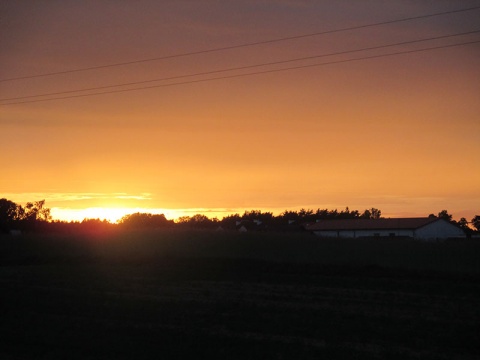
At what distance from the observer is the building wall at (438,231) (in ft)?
246

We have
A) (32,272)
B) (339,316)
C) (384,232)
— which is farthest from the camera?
(384,232)

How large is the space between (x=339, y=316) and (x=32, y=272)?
67.9 ft

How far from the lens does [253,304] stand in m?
19.6

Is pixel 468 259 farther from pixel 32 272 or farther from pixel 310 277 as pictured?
pixel 32 272

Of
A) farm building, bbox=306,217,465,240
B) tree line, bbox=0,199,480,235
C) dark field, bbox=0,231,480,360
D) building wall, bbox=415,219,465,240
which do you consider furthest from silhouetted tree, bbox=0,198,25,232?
dark field, bbox=0,231,480,360

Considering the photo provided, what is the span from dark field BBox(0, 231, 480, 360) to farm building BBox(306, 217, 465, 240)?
122 ft

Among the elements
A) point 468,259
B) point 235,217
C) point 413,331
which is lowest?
point 413,331

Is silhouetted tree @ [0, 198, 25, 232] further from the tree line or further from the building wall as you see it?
the building wall

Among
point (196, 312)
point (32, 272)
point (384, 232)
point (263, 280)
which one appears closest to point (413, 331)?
point (196, 312)

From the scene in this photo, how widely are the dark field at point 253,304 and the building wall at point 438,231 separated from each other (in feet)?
122

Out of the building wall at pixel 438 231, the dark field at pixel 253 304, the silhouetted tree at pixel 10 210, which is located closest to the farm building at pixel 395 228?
the building wall at pixel 438 231

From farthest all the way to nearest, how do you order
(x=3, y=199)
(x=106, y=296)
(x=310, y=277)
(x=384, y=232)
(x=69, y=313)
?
(x=3, y=199) < (x=384, y=232) < (x=310, y=277) < (x=106, y=296) < (x=69, y=313)

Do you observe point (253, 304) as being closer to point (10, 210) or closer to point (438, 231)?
point (438, 231)

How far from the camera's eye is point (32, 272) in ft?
107
